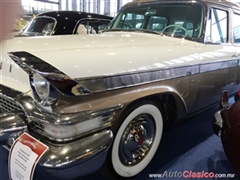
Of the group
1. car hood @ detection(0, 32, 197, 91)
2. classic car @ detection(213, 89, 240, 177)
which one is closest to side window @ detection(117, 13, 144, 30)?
car hood @ detection(0, 32, 197, 91)

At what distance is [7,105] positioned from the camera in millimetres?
1886

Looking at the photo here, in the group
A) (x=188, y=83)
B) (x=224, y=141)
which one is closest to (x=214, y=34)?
(x=188, y=83)

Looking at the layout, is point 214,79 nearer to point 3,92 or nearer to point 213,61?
point 213,61

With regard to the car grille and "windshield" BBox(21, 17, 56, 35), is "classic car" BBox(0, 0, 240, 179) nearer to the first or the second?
the car grille

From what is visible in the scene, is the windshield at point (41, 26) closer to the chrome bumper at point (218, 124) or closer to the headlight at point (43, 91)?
the headlight at point (43, 91)

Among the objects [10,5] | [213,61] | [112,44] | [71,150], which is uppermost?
[10,5]

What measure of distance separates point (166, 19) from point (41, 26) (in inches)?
117

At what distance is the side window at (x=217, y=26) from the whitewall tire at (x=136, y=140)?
111 centimetres

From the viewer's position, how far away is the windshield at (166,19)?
2.48 meters

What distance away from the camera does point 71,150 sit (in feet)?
4.60

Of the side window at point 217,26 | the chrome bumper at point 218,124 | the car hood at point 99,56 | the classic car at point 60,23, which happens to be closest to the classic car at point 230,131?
the chrome bumper at point 218,124

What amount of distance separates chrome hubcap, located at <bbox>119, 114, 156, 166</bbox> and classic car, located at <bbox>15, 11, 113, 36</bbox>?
2764 millimetres

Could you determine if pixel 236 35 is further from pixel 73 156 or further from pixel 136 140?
pixel 73 156

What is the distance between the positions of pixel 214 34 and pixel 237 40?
0.65 m
